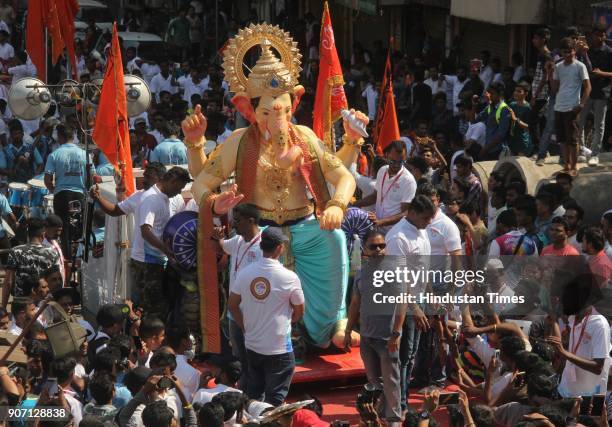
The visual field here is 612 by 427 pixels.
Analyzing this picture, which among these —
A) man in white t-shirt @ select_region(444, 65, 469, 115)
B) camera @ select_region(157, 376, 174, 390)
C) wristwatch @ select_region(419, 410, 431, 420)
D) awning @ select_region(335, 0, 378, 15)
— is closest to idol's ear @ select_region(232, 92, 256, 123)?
camera @ select_region(157, 376, 174, 390)

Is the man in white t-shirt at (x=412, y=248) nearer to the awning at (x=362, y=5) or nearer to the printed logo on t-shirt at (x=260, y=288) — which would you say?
the printed logo on t-shirt at (x=260, y=288)

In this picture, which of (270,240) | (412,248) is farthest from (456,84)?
(270,240)

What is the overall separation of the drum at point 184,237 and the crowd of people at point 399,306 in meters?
0.12

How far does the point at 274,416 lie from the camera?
805 centimetres

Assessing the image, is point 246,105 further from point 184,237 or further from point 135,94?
point 135,94

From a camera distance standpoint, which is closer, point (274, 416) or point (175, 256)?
point (274, 416)

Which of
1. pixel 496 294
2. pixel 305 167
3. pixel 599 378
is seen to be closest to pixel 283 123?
pixel 305 167

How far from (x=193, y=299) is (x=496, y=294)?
8.48ft

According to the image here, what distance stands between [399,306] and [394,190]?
284cm

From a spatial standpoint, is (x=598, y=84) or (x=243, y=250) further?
(x=598, y=84)

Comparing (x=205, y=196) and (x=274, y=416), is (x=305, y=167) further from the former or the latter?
(x=274, y=416)

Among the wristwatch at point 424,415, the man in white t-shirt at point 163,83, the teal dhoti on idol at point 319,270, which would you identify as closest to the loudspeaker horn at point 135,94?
the teal dhoti on idol at point 319,270

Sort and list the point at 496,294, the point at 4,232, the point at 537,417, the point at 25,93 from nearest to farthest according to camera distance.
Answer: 1. the point at 537,417
2. the point at 496,294
3. the point at 25,93
4. the point at 4,232

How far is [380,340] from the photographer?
9711 millimetres
